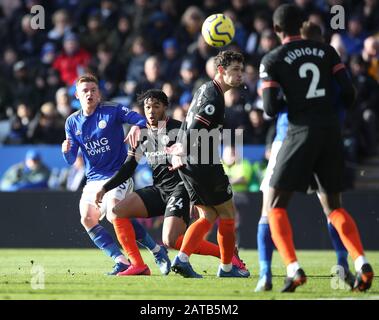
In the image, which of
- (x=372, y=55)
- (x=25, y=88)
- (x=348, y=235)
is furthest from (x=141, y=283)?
(x=25, y=88)

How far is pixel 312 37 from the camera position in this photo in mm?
8820

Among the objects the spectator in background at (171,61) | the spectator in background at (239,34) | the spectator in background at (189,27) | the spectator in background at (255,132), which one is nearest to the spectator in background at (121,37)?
the spectator in background at (189,27)

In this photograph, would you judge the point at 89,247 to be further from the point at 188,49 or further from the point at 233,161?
the point at 188,49

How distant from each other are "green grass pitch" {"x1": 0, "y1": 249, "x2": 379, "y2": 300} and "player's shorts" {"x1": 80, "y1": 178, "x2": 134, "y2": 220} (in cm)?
73

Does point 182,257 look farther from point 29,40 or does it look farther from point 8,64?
point 29,40

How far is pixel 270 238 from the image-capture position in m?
8.64

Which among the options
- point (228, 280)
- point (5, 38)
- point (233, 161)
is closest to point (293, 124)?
point (228, 280)

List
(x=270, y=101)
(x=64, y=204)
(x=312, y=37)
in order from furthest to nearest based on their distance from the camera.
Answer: (x=64, y=204)
(x=312, y=37)
(x=270, y=101)

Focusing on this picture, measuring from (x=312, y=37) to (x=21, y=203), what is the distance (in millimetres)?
7678

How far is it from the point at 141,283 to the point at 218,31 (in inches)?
136

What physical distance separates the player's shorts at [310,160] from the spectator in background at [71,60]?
10.8m

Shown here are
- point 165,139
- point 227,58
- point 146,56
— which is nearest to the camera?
point 227,58

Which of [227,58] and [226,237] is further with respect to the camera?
[226,237]

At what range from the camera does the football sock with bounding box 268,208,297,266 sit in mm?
8062
